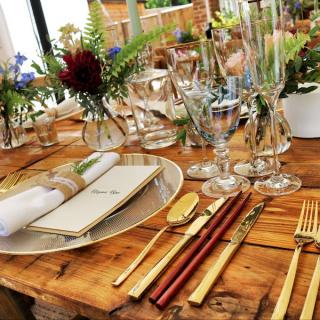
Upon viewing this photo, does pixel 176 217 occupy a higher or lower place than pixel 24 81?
lower

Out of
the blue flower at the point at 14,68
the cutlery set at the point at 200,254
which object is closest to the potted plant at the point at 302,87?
the cutlery set at the point at 200,254

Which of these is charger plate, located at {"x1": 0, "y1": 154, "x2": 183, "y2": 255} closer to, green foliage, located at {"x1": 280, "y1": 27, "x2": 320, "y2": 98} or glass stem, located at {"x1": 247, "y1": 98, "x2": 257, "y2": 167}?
glass stem, located at {"x1": 247, "y1": 98, "x2": 257, "y2": 167}

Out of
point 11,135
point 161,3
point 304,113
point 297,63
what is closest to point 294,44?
point 297,63

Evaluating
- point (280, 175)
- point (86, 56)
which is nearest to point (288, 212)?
point (280, 175)

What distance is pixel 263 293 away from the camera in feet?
1.35

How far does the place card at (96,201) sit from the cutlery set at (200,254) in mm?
139

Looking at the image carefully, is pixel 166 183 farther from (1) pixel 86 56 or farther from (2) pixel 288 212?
(1) pixel 86 56

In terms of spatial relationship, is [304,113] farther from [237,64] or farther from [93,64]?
[93,64]

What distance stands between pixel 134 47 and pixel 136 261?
0.63 m

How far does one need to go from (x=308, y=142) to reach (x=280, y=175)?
21 centimetres

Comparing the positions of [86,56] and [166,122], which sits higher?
[86,56]

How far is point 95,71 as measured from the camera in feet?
3.16

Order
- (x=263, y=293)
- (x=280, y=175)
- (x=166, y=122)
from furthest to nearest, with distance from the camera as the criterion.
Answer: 1. (x=166, y=122)
2. (x=280, y=175)
3. (x=263, y=293)

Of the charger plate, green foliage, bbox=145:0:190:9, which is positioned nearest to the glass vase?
the charger plate
